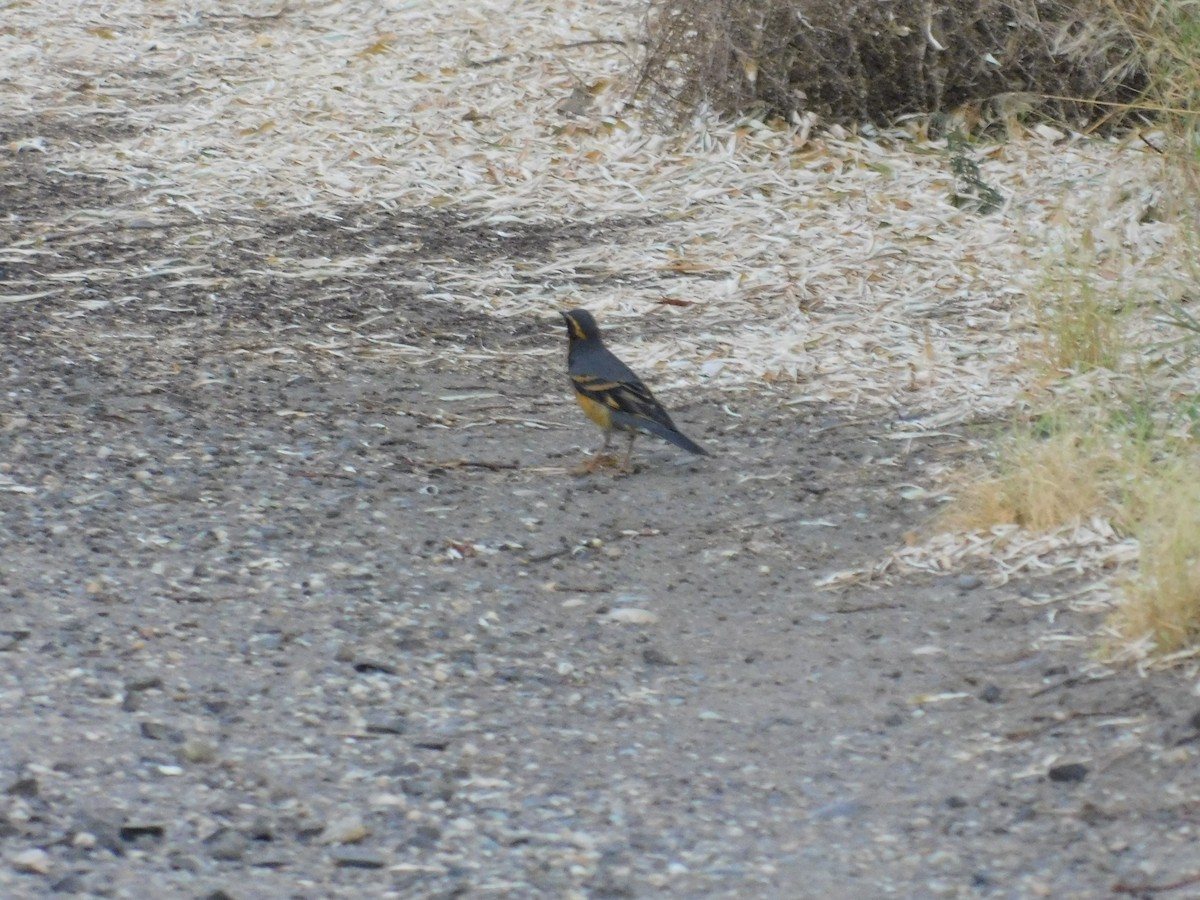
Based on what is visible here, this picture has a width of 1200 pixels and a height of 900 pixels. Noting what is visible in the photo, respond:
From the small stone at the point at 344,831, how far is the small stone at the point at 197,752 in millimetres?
426

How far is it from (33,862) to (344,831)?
64 centimetres

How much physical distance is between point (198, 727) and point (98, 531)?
55.8 inches

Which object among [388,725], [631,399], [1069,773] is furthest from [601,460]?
[1069,773]

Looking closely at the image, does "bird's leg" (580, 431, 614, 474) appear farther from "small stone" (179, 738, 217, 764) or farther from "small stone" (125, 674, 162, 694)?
"small stone" (179, 738, 217, 764)

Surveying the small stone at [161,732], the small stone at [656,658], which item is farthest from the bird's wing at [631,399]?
the small stone at [161,732]

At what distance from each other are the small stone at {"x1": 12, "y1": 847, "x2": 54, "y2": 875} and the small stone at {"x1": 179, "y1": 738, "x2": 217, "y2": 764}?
521 millimetres

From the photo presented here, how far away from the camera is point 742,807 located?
12.5 feet

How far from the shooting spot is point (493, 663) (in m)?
4.64

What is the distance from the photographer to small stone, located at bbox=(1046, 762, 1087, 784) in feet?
12.4

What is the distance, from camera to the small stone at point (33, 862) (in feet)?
11.1

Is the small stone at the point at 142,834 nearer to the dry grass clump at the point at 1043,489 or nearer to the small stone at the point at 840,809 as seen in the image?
the small stone at the point at 840,809

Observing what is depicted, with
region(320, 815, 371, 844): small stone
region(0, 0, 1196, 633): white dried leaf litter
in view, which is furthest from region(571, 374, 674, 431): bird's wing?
region(320, 815, 371, 844): small stone

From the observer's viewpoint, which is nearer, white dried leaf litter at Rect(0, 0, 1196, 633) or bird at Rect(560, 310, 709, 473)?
bird at Rect(560, 310, 709, 473)

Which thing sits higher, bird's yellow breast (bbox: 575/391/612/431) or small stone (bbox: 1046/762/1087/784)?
→ small stone (bbox: 1046/762/1087/784)
